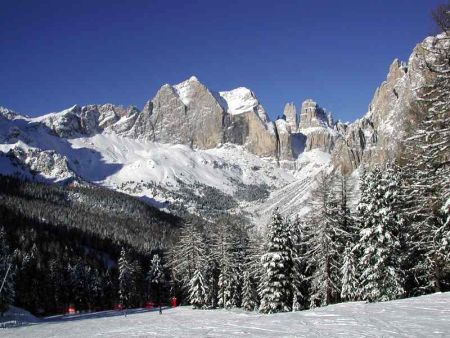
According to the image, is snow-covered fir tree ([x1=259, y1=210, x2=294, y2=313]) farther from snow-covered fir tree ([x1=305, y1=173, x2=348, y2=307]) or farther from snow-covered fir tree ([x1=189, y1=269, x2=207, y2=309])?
snow-covered fir tree ([x1=189, y1=269, x2=207, y2=309])

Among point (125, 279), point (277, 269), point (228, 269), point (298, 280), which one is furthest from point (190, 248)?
point (125, 279)

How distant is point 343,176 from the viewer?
136 feet

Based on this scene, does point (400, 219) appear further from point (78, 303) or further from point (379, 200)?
point (78, 303)

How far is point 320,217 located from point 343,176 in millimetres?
4230

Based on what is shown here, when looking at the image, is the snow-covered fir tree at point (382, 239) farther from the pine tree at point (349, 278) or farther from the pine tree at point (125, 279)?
the pine tree at point (125, 279)

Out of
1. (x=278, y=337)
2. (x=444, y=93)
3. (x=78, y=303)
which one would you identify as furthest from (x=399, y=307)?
(x=78, y=303)

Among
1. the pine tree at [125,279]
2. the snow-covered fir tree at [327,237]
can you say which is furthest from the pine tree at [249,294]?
the pine tree at [125,279]

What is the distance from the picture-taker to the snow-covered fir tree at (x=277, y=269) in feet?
141

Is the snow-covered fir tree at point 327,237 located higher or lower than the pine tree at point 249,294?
higher

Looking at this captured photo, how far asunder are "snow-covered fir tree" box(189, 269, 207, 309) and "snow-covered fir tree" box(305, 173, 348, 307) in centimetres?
2171

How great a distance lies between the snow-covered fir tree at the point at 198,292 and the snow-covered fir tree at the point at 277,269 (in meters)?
18.0

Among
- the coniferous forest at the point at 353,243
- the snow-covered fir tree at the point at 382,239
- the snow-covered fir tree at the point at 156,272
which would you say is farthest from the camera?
the snow-covered fir tree at the point at 156,272

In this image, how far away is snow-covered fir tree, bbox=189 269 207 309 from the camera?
6069 centimetres

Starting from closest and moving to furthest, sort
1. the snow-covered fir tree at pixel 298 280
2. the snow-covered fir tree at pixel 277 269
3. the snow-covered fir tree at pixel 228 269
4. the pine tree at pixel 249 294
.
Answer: the snow-covered fir tree at pixel 277 269 < the snow-covered fir tree at pixel 298 280 < the pine tree at pixel 249 294 < the snow-covered fir tree at pixel 228 269
